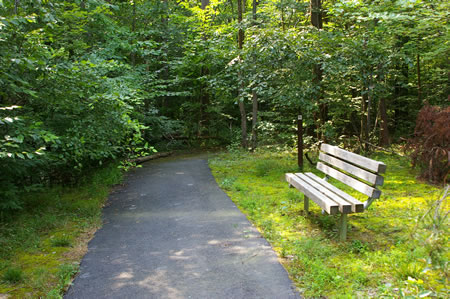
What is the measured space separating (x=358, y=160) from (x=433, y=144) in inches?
141

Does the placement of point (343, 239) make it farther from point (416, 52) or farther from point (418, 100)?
point (418, 100)

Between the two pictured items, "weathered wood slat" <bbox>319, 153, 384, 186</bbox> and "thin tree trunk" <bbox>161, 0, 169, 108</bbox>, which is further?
"thin tree trunk" <bbox>161, 0, 169, 108</bbox>

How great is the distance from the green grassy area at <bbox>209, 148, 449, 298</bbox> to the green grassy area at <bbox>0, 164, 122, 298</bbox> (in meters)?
2.76

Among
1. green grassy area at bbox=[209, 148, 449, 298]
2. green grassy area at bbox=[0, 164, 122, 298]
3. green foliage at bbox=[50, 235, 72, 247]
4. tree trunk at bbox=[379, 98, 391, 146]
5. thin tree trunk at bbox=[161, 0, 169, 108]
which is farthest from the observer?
thin tree trunk at bbox=[161, 0, 169, 108]

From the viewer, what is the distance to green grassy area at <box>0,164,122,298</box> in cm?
385

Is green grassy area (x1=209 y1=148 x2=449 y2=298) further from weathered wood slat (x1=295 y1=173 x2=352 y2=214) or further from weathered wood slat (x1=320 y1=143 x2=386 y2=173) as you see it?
weathered wood slat (x1=320 y1=143 x2=386 y2=173)

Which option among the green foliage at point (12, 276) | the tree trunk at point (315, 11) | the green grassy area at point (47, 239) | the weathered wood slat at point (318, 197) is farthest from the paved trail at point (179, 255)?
the tree trunk at point (315, 11)

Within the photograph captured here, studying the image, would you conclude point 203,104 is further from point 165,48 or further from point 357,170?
point 357,170

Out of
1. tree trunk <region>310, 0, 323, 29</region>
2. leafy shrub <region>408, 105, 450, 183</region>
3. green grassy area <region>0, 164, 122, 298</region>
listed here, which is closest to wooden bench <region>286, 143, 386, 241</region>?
leafy shrub <region>408, 105, 450, 183</region>

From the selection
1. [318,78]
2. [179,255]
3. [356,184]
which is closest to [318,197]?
[356,184]

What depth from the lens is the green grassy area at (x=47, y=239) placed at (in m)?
3.85

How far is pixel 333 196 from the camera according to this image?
4.75 metres

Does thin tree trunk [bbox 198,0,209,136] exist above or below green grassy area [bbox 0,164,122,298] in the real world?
above

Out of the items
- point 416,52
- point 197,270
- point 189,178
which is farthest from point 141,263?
point 416,52
